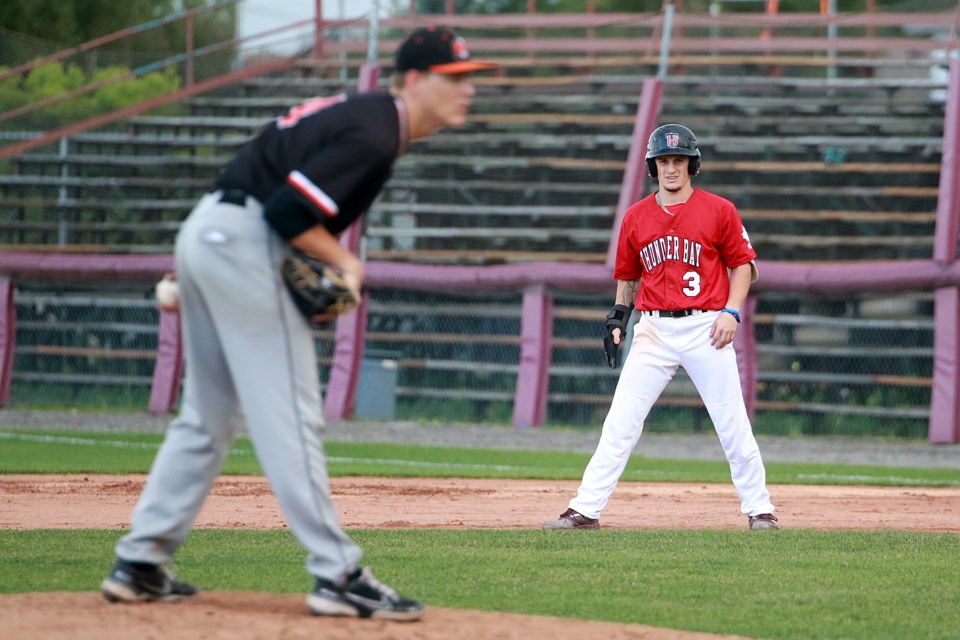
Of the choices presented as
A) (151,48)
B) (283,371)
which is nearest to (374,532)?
(283,371)

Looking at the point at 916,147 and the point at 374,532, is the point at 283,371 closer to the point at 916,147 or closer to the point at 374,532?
the point at 374,532

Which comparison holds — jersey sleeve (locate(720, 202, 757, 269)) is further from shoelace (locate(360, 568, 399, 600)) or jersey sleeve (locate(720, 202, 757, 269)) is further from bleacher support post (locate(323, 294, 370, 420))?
bleacher support post (locate(323, 294, 370, 420))

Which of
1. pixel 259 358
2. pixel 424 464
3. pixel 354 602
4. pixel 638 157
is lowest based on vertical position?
pixel 424 464

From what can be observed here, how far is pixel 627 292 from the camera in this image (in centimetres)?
791

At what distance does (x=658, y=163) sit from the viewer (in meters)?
7.54

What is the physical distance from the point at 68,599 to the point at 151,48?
26506mm

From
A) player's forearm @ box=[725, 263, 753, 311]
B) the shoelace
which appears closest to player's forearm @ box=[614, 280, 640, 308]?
player's forearm @ box=[725, 263, 753, 311]

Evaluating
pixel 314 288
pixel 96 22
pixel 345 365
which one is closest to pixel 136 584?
pixel 314 288

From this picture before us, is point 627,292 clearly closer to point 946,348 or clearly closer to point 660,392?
point 660,392

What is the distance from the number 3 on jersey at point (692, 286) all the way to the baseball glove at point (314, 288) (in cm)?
338

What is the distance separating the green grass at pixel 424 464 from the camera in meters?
11.3

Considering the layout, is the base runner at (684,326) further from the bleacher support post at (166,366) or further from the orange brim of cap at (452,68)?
the bleacher support post at (166,366)

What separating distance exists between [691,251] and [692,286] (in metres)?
0.19

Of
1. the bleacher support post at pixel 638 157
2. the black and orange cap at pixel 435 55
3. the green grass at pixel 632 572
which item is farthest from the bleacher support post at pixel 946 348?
the black and orange cap at pixel 435 55
